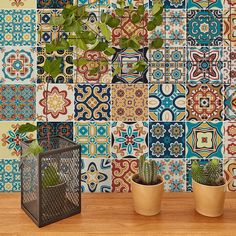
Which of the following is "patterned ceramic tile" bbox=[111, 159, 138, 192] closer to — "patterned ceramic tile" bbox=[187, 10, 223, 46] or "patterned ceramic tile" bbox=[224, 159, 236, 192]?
"patterned ceramic tile" bbox=[224, 159, 236, 192]

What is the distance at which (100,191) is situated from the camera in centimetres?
143

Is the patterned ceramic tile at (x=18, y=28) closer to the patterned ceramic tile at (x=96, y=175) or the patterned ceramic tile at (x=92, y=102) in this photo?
the patterned ceramic tile at (x=92, y=102)

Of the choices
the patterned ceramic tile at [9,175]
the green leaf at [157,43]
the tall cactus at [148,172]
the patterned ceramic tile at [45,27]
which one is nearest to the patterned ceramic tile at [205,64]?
the green leaf at [157,43]

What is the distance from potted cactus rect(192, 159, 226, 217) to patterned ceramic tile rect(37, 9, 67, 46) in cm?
67

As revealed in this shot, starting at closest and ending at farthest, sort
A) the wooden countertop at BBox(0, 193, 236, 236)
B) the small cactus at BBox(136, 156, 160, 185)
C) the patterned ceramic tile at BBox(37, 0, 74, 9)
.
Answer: the wooden countertop at BBox(0, 193, 236, 236), the small cactus at BBox(136, 156, 160, 185), the patterned ceramic tile at BBox(37, 0, 74, 9)

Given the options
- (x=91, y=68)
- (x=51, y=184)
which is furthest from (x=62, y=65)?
(x=51, y=184)

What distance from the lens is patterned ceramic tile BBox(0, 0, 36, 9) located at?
1362mm

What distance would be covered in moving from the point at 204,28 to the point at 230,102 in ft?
0.91

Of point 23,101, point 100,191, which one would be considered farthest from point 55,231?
point 23,101

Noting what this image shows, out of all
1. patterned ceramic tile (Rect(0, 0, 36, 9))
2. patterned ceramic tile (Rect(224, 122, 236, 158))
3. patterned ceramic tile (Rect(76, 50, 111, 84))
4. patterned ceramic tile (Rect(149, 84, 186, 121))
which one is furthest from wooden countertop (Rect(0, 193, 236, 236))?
patterned ceramic tile (Rect(0, 0, 36, 9))

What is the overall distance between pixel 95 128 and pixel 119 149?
0.12 meters

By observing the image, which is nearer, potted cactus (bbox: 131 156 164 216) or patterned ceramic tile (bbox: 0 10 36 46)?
potted cactus (bbox: 131 156 164 216)

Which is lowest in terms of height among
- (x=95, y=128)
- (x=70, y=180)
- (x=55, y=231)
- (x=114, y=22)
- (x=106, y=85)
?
(x=55, y=231)

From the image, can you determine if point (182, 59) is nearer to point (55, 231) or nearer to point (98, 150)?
point (98, 150)
